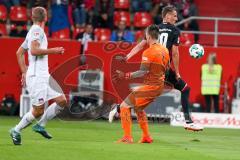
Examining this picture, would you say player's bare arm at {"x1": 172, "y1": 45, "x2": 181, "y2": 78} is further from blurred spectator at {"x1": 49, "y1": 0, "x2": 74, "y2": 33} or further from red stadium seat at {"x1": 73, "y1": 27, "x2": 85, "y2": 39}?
blurred spectator at {"x1": 49, "y1": 0, "x2": 74, "y2": 33}

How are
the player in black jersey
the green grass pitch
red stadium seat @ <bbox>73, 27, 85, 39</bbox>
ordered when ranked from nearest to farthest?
the green grass pitch, the player in black jersey, red stadium seat @ <bbox>73, 27, 85, 39</bbox>

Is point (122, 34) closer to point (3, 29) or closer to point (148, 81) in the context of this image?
point (3, 29)

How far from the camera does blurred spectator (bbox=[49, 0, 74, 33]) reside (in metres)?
25.9

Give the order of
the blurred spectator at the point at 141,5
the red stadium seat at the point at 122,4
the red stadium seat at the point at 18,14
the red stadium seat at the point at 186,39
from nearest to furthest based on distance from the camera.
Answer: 1. the red stadium seat at the point at 186,39
2. the red stadium seat at the point at 18,14
3. the blurred spectator at the point at 141,5
4. the red stadium seat at the point at 122,4

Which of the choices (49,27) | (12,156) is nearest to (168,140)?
(12,156)

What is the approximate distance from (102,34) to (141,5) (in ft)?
8.09

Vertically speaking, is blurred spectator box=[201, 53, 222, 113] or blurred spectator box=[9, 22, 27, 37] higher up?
blurred spectator box=[9, 22, 27, 37]

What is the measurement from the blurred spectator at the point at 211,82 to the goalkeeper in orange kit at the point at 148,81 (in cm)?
948

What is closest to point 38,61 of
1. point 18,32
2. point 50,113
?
point 50,113

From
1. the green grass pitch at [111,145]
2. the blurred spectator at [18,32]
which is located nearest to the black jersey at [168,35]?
the green grass pitch at [111,145]

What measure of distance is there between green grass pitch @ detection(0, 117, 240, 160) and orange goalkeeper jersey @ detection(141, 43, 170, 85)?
1190mm

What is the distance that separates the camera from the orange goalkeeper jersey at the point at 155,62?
1422 cm

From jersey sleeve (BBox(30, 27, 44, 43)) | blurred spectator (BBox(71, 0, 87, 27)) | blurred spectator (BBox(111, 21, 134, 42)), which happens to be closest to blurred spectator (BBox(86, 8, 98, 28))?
blurred spectator (BBox(71, 0, 87, 27))

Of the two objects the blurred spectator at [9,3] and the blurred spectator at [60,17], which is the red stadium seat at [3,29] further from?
the blurred spectator at [60,17]
